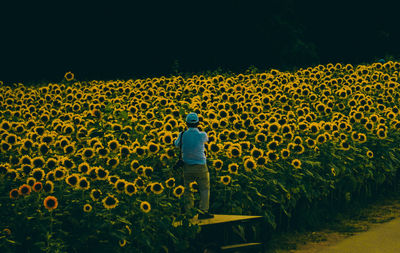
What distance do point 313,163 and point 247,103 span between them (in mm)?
2710

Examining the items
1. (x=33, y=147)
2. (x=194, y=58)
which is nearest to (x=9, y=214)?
(x=33, y=147)

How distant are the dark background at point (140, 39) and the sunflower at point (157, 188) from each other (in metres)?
16.3

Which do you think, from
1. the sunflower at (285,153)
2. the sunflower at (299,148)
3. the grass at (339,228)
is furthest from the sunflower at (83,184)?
the sunflower at (299,148)

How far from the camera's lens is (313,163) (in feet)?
29.3

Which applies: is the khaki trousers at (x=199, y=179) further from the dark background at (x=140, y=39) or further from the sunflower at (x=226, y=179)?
the dark background at (x=140, y=39)

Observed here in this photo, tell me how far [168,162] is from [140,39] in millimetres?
15472

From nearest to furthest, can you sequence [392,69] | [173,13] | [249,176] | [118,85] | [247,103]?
[249,176], [247,103], [118,85], [392,69], [173,13]

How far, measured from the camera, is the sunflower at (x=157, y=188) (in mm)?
7098

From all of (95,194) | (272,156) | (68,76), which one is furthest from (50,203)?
(68,76)

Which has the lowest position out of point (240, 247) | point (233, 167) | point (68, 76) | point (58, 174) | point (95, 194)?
point (240, 247)

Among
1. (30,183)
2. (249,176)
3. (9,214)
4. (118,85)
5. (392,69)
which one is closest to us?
(9,214)

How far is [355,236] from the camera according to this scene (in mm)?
8375

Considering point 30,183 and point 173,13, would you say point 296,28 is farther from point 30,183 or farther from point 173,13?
point 30,183

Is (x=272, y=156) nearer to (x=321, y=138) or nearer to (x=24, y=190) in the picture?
(x=321, y=138)
